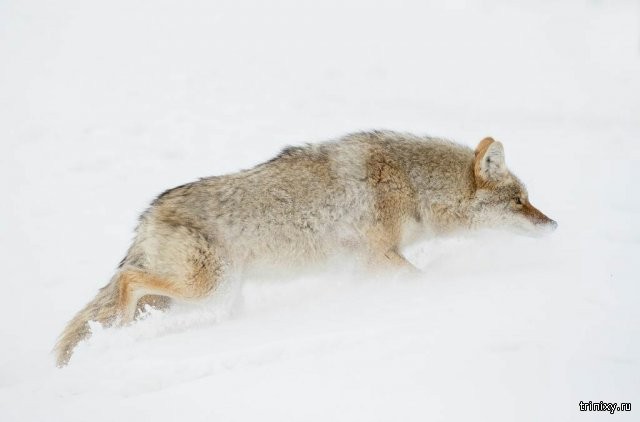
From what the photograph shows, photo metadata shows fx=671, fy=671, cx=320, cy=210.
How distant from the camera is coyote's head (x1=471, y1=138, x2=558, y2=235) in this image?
632 centimetres

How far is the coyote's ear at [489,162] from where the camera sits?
6188 millimetres

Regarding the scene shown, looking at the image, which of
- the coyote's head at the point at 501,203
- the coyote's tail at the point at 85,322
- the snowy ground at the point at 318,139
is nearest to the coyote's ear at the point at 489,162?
the coyote's head at the point at 501,203

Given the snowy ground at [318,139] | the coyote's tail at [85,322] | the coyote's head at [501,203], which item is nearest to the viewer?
the snowy ground at [318,139]

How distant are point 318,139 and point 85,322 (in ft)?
19.1

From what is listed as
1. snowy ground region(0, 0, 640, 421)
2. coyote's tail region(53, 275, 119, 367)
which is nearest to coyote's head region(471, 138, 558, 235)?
snowy ground region(0, 0, 640, 421)

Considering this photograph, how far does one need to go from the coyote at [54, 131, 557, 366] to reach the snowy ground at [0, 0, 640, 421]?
0.28 metres

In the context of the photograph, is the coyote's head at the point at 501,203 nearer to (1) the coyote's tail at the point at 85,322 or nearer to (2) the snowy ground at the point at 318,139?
(2) the snowy ground at the point at 318,139

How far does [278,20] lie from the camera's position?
1544 centimetres

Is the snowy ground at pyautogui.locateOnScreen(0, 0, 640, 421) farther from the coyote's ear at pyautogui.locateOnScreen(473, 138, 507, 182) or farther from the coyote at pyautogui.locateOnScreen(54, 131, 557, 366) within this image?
the coyote's ear at pyautogui.locateOnScreen(473, 138, 507, 182)

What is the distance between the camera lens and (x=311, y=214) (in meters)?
5.89

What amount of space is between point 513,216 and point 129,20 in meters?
12.0

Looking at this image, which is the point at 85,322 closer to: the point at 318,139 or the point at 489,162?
the point at 489,162

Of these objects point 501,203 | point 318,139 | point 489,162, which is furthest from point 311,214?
point 318,139

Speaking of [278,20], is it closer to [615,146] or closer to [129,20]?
[129,20]
